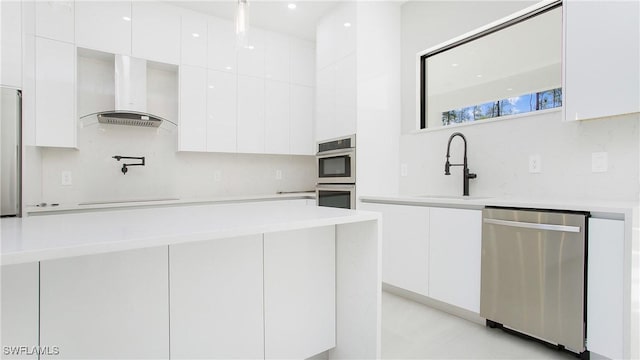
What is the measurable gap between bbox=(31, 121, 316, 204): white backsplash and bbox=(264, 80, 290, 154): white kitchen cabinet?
334mm

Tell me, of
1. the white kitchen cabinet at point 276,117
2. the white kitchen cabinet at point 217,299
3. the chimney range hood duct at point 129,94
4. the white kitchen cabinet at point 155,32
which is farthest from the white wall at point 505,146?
the chimney range hood duct at point 129,94

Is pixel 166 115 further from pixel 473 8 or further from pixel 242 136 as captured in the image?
pixel 473 8

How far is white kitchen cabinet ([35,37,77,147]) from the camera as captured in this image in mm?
2539

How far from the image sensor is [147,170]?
10.8 ft

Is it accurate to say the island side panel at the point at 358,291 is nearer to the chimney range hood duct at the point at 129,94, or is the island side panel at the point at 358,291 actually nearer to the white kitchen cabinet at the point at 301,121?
the chimney range hood duct at the point at 129,94

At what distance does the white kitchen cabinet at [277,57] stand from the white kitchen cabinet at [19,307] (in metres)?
3.14

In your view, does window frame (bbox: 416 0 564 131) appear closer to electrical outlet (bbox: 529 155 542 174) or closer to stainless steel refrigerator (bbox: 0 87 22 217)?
electrical outlet (bbox: 529 155 542 174)

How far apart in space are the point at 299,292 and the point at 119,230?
2.73ft

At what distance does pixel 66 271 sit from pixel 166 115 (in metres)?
2.76

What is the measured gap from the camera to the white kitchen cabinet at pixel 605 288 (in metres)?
1.43

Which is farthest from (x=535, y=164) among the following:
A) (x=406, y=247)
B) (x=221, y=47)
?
(x=221, y=47)

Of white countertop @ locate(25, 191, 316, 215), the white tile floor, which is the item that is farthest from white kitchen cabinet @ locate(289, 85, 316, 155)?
the white tile floor

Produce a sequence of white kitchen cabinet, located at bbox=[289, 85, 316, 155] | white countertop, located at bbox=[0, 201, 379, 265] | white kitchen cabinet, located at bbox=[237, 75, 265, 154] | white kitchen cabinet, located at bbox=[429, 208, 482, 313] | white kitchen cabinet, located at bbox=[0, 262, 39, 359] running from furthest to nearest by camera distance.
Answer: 1. white kitchen cabinet, located at bbox=[289, 85, 316, 155]
2. white kitchen cabinet, located at bbox=[237, 75, 265, 154]
3. white kitchen cabinet, located at bbox=[429, 208, 482, 313]
4. white kitchen cabinet, located at bbox=[0, 262, 39, 359]
5. white countertop, located at bbox=[0, 201, 379, 265]

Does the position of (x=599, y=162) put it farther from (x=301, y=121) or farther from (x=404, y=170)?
(x=301, y=121)
